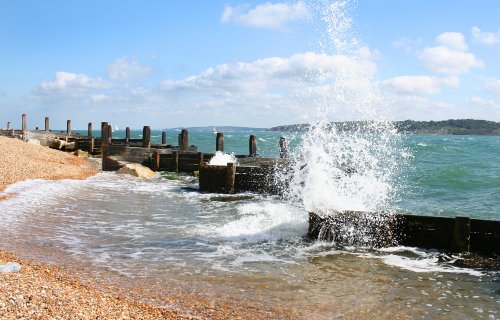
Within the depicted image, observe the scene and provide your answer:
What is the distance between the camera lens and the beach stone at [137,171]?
76.9ft

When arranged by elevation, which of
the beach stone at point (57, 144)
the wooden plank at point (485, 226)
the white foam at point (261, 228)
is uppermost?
the beach stone at point (57, 144)

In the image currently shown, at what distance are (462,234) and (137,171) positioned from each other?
17429 millimetres

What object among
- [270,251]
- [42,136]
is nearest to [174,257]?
[270,251]

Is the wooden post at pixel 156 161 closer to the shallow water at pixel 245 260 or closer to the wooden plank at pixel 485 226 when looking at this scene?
the shallow water at pixel 245 260

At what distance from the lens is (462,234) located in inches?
380

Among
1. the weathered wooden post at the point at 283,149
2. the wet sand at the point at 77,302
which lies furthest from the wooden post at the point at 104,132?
the wet sand at the point at 77,302

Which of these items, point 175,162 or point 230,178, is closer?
point 230,178

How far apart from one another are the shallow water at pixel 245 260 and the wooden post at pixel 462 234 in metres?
0.64

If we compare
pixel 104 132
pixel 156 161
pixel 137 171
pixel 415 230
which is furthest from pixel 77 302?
pixel 104 132

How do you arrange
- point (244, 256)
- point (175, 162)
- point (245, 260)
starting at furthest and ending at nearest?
point (175, 162) < point (244, 256) < point (245, 260)

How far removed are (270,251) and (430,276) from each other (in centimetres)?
328

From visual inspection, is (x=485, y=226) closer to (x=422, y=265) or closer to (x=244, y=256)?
(x=422, y=265)

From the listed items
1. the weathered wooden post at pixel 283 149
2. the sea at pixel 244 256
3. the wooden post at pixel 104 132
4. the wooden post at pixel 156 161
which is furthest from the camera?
the wooden post at pixel 104 132

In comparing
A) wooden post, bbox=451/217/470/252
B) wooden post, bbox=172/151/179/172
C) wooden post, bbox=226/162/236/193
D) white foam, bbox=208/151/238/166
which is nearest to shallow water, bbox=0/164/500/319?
wooden post, bbox=451/217/470/252
